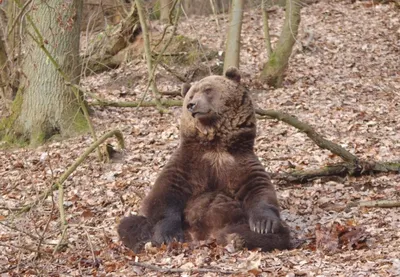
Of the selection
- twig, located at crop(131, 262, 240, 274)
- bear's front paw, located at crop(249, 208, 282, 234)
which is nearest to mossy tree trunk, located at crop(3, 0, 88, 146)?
bear's front paw, located at crop(249, 208, 282, 234)

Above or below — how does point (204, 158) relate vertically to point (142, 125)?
above

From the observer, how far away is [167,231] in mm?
6973

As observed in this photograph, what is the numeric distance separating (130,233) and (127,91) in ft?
31.7

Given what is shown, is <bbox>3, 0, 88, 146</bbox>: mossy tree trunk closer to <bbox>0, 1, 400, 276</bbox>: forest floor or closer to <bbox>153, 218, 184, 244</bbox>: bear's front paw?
<bbox>0, 1, 400, 276</bbox>: forest floor

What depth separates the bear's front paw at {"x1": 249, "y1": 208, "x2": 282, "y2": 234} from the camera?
6645 millimetres

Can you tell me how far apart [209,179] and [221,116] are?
→ 2.36 feet

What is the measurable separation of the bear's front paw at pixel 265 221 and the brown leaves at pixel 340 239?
1.54 feet

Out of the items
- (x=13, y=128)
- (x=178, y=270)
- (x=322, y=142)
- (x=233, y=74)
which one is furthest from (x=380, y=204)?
(x=13, y=128)

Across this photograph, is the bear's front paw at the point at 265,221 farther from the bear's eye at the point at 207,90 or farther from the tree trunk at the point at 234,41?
the tree trunk at the point at 234,41

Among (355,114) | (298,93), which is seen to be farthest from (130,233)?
(298,93)

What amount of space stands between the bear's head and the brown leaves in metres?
1.40

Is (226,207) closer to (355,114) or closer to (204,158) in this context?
(204,158)

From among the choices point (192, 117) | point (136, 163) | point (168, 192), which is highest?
point (192, 117)

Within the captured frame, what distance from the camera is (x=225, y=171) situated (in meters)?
7.29
